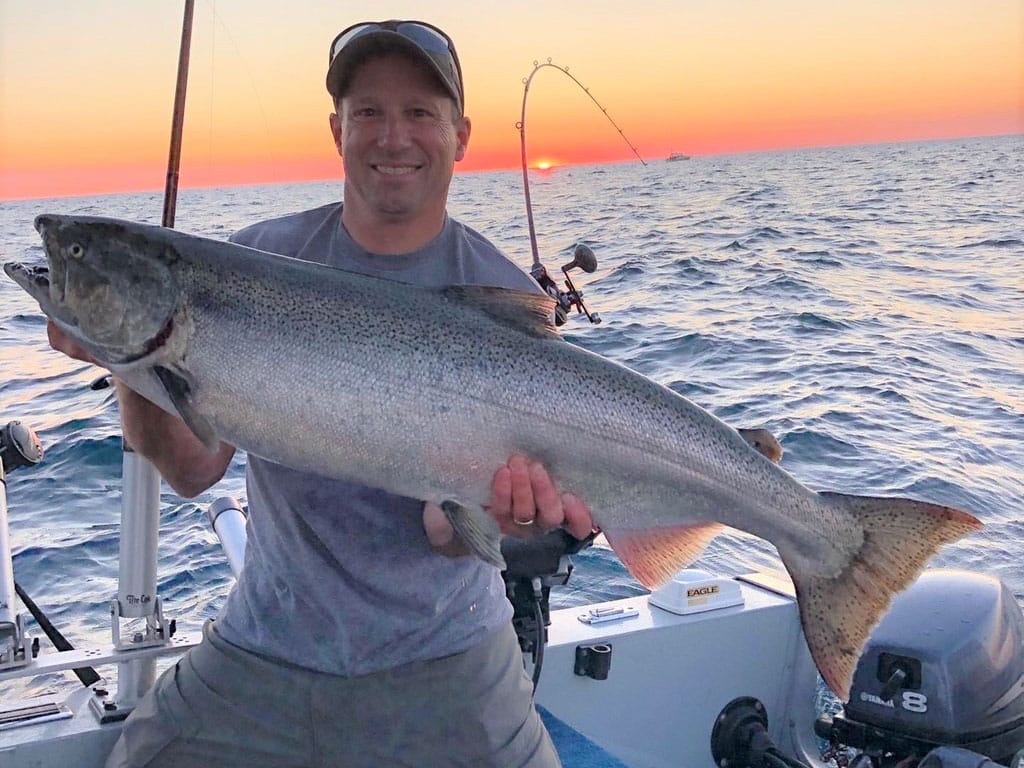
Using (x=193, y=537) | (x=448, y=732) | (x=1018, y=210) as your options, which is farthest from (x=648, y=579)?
(x=1018, y=210)

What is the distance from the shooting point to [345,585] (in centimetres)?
325

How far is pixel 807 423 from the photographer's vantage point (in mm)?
10859

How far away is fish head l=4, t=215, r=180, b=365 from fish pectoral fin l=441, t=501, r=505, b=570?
100 centimetres

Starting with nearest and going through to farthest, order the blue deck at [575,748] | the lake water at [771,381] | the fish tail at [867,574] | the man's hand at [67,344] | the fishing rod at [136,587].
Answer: the man's hand at [67,344] < the fish tail at [867,574] < the fishing rod at [136,587] < the blue deck at [575,748] < the lake water at [771,381]

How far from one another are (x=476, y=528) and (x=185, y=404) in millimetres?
940

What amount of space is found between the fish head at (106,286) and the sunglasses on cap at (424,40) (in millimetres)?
1106

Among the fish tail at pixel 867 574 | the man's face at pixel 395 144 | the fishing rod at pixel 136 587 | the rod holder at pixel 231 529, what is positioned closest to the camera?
the fish tail at pixel 867 574

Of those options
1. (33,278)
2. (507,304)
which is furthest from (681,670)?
(33,278)

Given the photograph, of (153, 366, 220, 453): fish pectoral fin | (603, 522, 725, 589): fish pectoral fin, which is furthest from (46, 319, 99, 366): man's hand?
(603, 522, 725, 589): fish pectoral fin

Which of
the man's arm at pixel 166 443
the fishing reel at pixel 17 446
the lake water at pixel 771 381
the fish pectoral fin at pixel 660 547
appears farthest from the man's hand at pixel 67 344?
the fish pectoral fin at pixel 660 547

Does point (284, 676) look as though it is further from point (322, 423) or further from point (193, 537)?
point (193, 537)

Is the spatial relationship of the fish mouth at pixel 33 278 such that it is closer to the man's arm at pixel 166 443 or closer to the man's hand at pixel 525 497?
the man's arm at pixel 166 443

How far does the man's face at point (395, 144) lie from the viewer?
3.47 m

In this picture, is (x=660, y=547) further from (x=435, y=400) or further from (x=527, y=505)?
(x=435, y=400)
